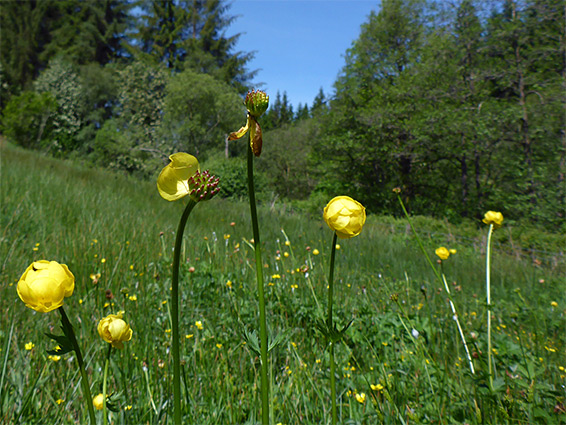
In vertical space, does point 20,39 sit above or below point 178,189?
above

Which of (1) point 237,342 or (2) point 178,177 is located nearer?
(2) point 178,177

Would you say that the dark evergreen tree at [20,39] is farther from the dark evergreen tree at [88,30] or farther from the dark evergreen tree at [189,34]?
the dark evergreen tree at [189,34]

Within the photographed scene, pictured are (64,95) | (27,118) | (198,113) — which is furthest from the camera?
(64,95)

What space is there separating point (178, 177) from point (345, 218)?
0.79 feet

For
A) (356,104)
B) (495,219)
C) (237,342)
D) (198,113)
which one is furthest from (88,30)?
(495,219)

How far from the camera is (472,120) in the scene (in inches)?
380

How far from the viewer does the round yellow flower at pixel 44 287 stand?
408 mm

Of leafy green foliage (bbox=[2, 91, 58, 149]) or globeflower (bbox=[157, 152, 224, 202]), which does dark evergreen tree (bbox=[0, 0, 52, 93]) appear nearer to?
leafy green foliage (bbox=[2, 91, 58, 149])

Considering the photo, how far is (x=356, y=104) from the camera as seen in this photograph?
13844 millimetres

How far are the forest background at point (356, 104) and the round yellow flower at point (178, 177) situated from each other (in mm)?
8954

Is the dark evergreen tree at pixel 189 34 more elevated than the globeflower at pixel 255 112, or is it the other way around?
the dark evergreen tree at pixel 189 34

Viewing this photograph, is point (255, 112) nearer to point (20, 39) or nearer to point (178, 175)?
point (178, 175)

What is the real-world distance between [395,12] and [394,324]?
566 inches

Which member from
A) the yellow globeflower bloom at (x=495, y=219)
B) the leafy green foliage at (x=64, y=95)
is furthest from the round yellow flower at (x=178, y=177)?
the leafy green foliage at (x=64, y=95)
